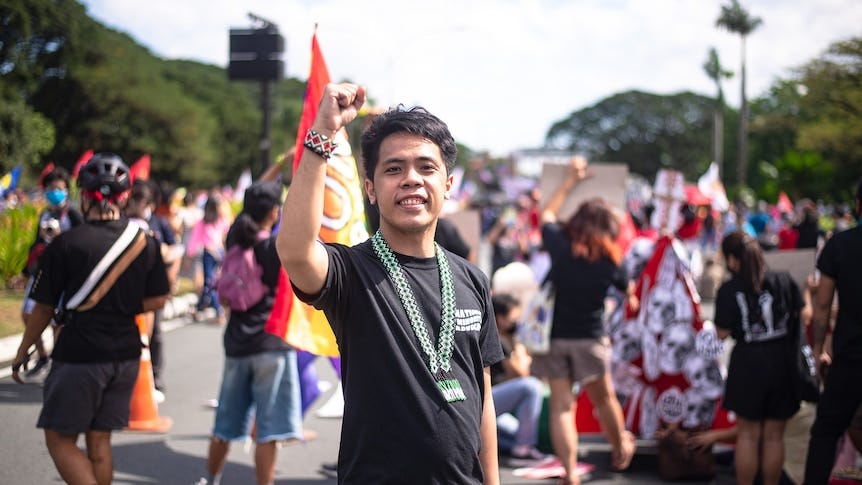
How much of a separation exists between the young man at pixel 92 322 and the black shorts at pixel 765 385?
3.39m

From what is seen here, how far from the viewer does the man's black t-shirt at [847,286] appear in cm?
462

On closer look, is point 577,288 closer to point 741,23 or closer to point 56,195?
point 56,195

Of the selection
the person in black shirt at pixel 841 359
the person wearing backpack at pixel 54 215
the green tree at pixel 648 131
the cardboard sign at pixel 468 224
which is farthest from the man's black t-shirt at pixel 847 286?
the green tree at pixel 648 131

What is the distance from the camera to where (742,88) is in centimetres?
4859

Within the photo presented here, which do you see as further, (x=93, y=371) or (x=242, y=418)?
(x=242, y=418)

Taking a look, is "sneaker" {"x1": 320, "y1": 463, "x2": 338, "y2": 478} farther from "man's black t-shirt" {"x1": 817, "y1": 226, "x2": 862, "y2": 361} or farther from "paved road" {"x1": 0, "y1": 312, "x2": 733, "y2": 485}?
"man's black t-shirt" {"x1": 817, "y1": 226, "x2": 862, "y2": 361}

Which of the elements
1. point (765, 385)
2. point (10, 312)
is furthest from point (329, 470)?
point (10, 312)

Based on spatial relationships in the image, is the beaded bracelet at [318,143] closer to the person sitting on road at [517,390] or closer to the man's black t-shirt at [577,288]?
the man's black t-shirt at [577,288]

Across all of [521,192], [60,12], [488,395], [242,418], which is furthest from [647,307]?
[60,12]

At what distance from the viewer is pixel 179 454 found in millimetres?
6148

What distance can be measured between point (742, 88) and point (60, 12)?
3615 centimetres

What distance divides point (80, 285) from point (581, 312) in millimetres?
3062

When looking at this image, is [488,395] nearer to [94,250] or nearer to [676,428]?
[94,250]

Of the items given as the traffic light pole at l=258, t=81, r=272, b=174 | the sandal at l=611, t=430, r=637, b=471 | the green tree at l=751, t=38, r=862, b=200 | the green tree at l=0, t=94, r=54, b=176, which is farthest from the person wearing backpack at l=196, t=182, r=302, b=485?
the green tree at l=0, t=94, r=54, b=176
